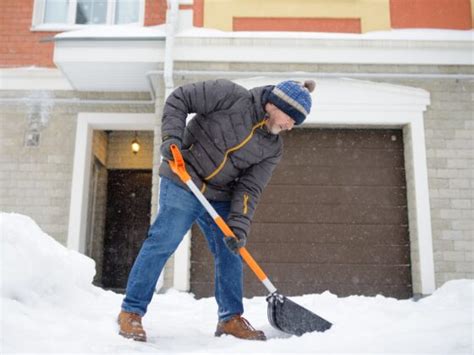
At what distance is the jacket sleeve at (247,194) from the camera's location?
290 cm

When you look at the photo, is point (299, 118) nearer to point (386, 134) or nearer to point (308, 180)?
point (308, 180)

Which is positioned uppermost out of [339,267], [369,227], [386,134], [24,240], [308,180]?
[386,134]

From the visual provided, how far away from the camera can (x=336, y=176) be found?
591cm

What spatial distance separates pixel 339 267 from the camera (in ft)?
18.7

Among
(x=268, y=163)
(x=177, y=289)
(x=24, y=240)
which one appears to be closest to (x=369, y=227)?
(x=177, y=289)

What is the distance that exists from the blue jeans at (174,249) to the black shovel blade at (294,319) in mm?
264

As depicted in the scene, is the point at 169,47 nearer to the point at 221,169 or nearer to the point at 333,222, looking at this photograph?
the point at 333,222

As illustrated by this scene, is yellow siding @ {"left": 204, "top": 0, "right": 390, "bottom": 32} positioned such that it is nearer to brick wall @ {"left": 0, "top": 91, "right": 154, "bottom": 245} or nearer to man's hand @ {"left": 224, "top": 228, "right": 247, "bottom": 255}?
brick wall @ {"left": 0, "top": 91, "right": 154, "bottom": 245}

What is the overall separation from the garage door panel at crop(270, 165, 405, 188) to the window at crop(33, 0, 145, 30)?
3329 millimetres

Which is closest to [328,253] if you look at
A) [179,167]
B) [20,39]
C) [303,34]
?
[303,34]

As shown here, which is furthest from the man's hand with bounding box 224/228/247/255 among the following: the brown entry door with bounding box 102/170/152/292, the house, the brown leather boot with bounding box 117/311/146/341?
the brown entry door with bounding box 102/170/152/292

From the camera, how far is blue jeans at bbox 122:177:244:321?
→ 8.71 feet

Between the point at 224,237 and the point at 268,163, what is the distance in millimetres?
549

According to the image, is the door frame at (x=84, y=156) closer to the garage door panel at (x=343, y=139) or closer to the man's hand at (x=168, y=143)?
the garage door panel at (x=343, y=139)
